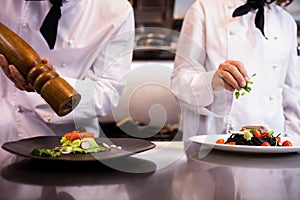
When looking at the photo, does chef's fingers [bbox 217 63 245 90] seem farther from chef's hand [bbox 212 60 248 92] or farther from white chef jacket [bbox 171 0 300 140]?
white chef jacket [bbox 171 0 300 140]

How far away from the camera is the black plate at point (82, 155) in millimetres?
853

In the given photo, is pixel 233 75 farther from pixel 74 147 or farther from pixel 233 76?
pixel 74 147

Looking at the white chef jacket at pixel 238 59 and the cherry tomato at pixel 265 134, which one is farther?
the white chef jacket at pixel 238 59

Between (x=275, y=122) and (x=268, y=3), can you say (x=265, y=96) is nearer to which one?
(x=275, y=122)

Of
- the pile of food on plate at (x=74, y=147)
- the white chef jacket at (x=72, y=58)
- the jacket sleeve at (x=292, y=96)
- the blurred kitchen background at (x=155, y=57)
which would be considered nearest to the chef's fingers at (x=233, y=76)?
the pile of food on plate at (x=74, y=147)

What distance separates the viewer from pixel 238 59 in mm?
1581

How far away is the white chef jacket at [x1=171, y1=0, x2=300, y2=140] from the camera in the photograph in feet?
5.09

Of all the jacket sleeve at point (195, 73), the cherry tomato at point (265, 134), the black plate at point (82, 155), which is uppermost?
the jacket sleeve at point (195, 73)

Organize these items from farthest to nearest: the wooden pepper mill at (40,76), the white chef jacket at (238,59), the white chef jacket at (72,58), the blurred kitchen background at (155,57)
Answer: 1. the blurred kitchen background at (155,57)
2. the white chef jacket at (238,59)
3. the white chef jacket at (72,58)
4. the wooden pepper mill at (40,76)

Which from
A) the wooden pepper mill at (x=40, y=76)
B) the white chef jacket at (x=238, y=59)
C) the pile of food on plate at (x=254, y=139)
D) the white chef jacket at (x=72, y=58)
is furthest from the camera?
the white chef jacket at (x=238, y=59)

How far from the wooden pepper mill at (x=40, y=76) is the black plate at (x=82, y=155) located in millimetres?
98

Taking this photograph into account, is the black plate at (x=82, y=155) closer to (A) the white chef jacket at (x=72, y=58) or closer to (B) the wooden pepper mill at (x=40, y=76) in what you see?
(B) the wooden pepper mill at (x=40, y=76)

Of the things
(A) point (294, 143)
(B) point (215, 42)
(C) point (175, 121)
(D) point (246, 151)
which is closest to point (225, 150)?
(D) point (246, 151)

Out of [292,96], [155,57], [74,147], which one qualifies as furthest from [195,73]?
[155,57]
